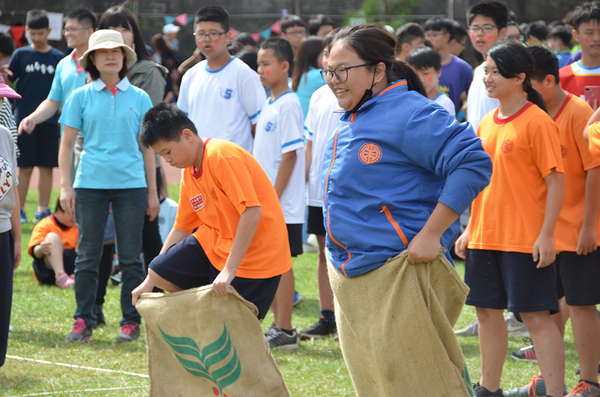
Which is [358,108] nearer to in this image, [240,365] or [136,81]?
[240,365]

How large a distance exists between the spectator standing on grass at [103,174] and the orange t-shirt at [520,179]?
238 centimetres

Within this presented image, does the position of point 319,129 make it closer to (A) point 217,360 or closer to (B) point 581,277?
(B) point 581,277

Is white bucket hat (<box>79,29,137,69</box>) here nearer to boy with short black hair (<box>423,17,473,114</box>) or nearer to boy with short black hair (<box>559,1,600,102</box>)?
boy with short black hair (<box>559,1,600,102</box>)

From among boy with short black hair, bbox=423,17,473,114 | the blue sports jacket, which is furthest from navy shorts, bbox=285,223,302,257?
boy with short black hair, bbox=423,17,473,114

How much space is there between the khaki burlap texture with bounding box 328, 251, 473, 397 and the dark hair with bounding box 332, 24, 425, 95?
68cm

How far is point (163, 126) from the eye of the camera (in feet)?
10.5

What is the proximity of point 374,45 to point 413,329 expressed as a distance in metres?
0.99

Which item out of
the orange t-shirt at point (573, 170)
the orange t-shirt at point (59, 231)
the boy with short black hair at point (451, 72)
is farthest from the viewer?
the boy with short black hair at point (451, 72)

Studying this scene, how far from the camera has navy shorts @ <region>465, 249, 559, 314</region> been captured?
3.19 meters

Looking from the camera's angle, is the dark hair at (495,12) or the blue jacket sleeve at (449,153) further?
the dark hair at (495,12)

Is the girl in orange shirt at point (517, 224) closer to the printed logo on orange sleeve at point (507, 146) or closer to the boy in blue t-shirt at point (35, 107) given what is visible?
the printed logo on orange sleeve at point (507, 146)

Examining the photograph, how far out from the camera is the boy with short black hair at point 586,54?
14.5 feet

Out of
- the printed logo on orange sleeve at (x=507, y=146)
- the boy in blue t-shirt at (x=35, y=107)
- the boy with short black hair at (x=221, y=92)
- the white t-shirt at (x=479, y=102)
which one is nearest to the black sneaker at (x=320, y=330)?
the boy with short black hair at (x=221, y=92)

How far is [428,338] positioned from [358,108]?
33.3 inches
